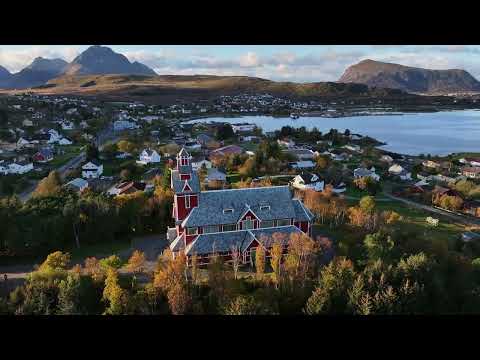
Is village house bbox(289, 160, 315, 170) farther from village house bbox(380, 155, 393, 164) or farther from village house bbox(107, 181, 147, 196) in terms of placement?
Result: village house bbox(107, 181, 147, 196)

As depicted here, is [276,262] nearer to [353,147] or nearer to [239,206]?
[239,206]

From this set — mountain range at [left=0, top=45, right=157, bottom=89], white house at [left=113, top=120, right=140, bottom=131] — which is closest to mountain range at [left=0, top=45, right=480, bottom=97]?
mountain range at [left=0, top=45, right=157, bottom=89]

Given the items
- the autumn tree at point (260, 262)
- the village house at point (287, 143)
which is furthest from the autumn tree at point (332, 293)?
the village house at point (287, 143)

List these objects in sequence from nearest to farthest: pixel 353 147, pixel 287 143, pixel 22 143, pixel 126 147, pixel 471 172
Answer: pixel 471 172, pixel 126 147, pixel 22 143, pixel 287 143, pixel 353 147

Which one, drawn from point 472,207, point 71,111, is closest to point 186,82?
point 71,111

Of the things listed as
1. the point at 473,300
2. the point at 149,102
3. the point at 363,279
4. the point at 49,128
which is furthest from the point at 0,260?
the point at 149,102

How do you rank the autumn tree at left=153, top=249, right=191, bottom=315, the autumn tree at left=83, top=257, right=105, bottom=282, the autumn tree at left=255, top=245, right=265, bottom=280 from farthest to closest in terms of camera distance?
the autumn tree at left=255, top=245, right=265, bottom=280 < the autumn tree at left=83, top=257, right=105, bottom=282 < the autumn tree at left=153, top=249, right=191, bottom=315

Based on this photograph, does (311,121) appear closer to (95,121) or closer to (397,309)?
(95,121)

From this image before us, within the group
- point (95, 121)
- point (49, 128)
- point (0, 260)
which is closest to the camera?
point (0, 260)
